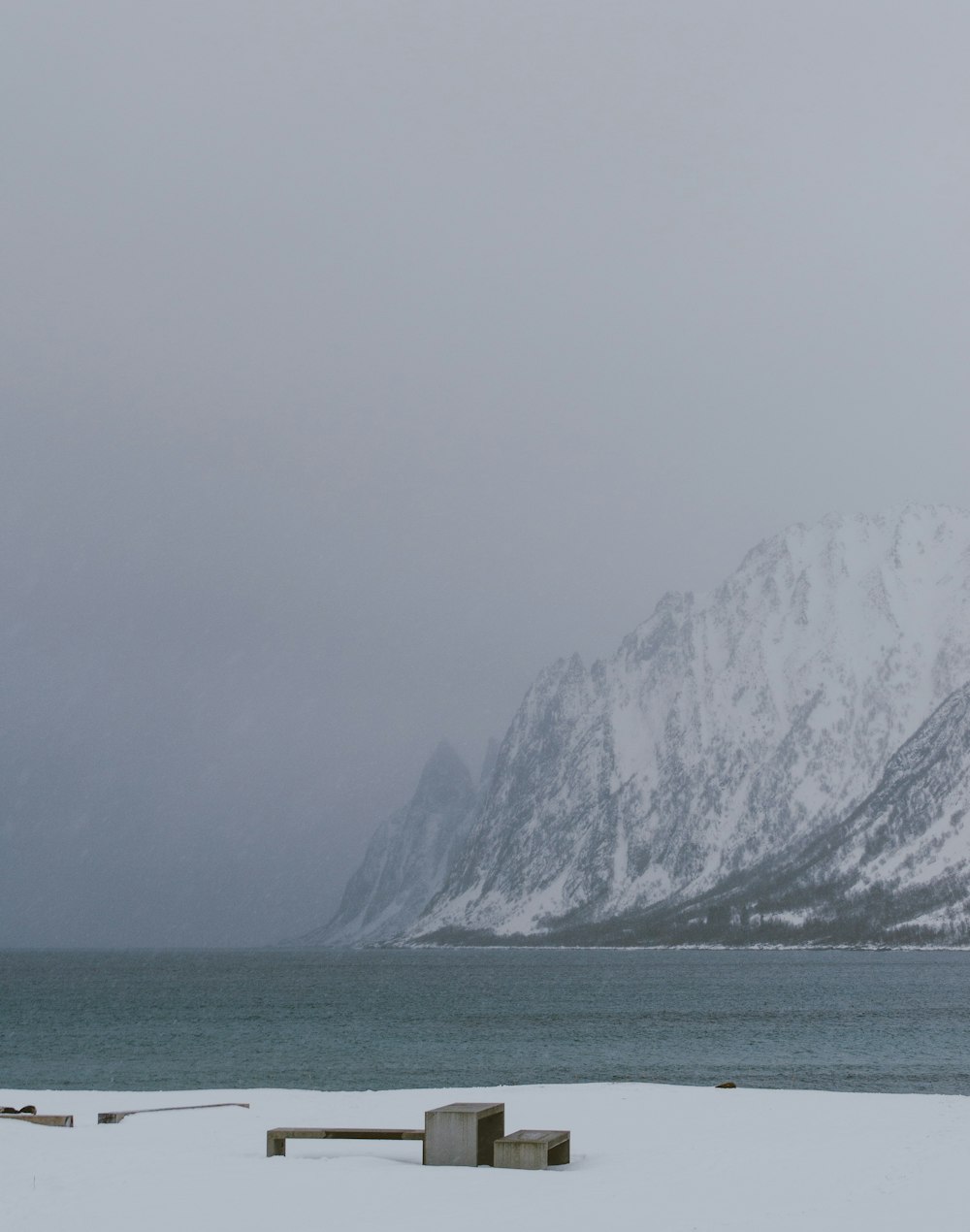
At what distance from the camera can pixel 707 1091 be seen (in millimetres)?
39719

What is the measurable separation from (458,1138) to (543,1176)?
179cm

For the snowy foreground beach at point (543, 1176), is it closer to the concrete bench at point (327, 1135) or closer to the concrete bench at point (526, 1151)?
the concrete bench at point (327, 1135)

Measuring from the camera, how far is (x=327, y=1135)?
27.9 metres

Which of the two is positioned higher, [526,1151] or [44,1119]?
[526,1151]

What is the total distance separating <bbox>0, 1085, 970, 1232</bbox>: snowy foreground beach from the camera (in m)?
20.7

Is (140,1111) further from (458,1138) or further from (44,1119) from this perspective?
(458,1138)

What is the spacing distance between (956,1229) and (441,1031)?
301 feet

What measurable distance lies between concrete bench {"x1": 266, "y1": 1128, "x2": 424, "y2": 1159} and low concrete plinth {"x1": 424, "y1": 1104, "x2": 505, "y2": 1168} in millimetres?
1676

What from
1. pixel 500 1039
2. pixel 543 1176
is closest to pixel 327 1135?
pixel 543 1176

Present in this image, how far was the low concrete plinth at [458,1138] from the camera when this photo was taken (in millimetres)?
24906

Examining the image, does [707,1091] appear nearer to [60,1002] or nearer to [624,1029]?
[624,1029]

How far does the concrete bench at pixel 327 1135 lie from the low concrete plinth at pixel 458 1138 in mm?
1676

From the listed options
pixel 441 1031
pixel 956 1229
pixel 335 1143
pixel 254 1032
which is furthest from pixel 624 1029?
pixel 956 1229

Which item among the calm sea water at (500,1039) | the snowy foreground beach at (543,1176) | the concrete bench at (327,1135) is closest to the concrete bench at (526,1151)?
the snowy foreground beach at (543,1176)
